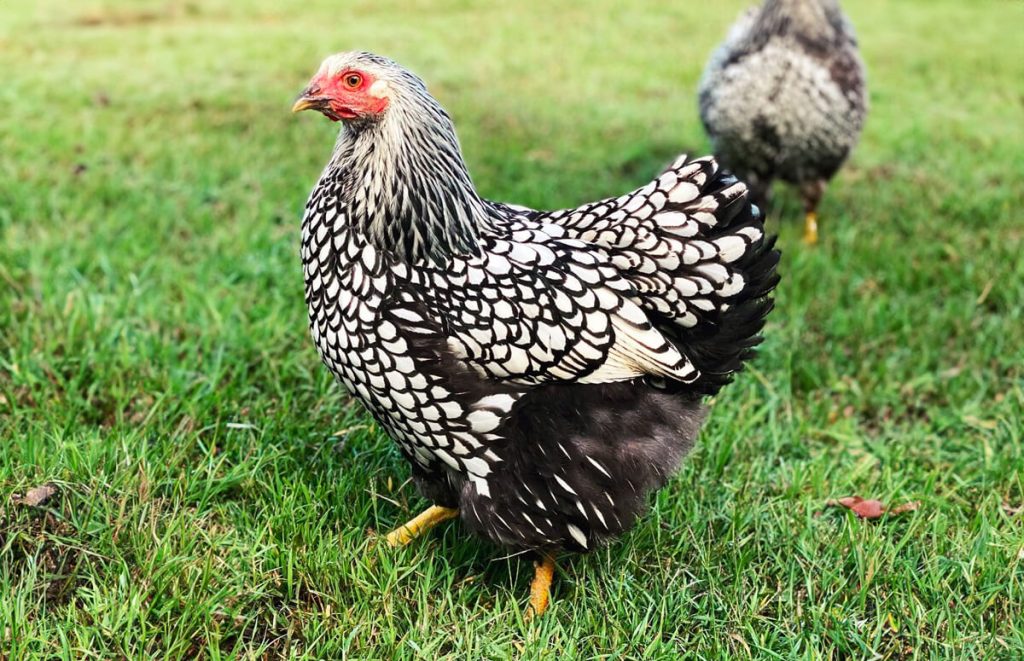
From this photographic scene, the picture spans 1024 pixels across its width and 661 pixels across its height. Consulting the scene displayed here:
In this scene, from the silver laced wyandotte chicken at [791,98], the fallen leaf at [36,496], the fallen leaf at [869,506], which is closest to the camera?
the fallen leaf at [36,496]

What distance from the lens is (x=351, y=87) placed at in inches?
90.7

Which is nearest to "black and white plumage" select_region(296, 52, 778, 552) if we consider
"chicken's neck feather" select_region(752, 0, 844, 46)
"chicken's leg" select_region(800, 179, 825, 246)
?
"chicken's leg" select_region(800, 179, 825, 246)

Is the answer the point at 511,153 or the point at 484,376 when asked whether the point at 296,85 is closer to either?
the point at 511,153

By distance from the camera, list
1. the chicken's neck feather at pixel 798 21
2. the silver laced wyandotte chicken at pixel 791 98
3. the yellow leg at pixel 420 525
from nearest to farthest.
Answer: the yellow leg at pixel 420 525, the silver laced wyandotte chicken at pixel 791 98, the chicken's neck feather at pixel 798 21

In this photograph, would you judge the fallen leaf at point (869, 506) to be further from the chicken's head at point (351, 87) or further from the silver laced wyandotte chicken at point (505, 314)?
the chicken's head at point (351, 87)

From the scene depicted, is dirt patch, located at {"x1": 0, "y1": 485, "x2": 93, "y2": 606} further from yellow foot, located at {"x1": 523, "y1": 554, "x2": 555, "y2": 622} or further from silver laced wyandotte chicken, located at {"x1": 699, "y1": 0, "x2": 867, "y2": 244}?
silver laced wyandotte chicken, located at {"x1": 699, "y1": 0, "x2": 867, "y2": 244}

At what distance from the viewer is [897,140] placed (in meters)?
7.16

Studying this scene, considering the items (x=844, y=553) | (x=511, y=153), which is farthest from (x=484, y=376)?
(x=511, y=153)

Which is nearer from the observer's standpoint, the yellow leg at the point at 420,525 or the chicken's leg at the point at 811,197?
the yellow leg at the point at 420,525

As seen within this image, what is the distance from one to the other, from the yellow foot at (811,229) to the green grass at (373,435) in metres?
0.08

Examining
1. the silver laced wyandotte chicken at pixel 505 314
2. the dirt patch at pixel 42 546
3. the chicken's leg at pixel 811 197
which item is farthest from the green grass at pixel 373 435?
the silver laced wyandotte chicken at pixel 505 314

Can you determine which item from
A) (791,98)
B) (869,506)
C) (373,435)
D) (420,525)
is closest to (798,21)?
(791,98)

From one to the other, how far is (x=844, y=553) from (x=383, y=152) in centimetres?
182

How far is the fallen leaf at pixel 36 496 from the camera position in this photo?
2.47 meters
